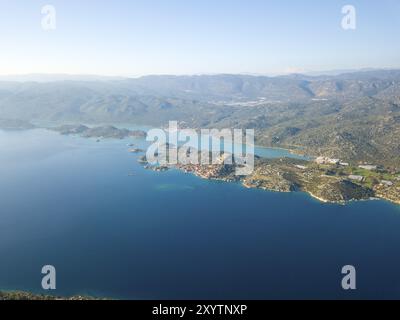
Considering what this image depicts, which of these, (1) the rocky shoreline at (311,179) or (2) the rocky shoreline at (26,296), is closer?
(2) the rocky shoreline at (26,296)

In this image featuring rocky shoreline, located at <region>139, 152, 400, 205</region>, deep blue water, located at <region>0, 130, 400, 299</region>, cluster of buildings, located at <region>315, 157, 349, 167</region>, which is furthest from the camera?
cluster of buildings, located at <region>315, 157, 349, 167</region>

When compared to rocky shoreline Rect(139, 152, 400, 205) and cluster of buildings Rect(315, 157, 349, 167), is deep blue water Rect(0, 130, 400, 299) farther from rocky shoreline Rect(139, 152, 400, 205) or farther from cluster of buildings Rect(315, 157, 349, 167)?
cluster of buildings Rect(315, 157, 349, 167)

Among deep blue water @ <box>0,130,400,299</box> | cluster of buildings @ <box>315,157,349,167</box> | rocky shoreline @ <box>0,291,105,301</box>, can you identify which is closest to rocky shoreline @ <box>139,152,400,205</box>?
cluster of buildings @ <box>315,157,349,167</box>

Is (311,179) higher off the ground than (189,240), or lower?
higher

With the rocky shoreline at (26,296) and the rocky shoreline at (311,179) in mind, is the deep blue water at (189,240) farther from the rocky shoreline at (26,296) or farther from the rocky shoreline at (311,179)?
the rocky shoreline at (311,179)

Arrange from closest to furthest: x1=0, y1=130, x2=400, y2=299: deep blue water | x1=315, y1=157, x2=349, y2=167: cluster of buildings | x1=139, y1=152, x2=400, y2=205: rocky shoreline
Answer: x1=0, y1=130, x2=400, y2=299: deep blue water < x1=139, y1=152, x2=400, y2=205: rocky shoreline < x1=315, y1=157, x2=349, y2=167: cluster of buildings

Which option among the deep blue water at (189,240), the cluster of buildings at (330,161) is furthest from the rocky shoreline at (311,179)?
the deep blue water at (189,240)

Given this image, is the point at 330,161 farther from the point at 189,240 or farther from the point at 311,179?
the point at 189,240

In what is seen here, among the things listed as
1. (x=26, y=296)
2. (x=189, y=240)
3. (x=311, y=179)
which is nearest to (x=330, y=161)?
(x=311, y=179)
